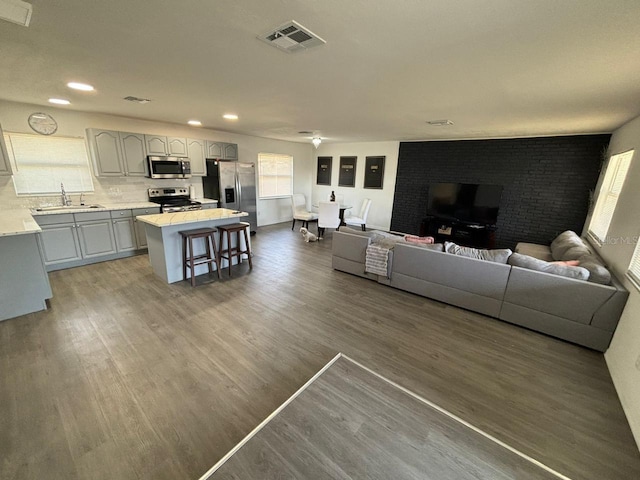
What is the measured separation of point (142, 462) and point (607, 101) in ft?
16.0

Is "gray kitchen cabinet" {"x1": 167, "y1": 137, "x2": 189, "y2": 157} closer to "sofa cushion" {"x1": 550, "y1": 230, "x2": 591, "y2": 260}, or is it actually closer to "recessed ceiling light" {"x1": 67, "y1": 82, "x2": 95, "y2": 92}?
"recessed ceiling light" {"x1": 67, "y1": 82, "x2": 95, "y2": 92}

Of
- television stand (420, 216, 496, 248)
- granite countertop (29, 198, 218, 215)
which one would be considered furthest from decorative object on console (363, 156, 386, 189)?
granite countertop (29, 198, 218, 215)

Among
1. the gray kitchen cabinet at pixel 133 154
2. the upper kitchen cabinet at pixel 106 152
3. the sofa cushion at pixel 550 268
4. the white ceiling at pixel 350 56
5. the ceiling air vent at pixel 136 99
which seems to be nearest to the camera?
the white ceiling at pixel 350 56

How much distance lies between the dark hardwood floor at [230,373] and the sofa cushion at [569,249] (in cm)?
124

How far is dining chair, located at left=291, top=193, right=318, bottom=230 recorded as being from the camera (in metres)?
6.76

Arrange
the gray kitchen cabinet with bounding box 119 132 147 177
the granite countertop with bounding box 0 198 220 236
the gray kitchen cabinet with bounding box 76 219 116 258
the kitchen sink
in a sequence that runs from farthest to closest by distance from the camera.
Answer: the gray kitchen cabinet with bounding box 119 132 147 177 < the gray kitchen cabinet with bounding box 76 219 116 258 < the kitchen sink < the granite countertop with bounding box 0 198 220 236

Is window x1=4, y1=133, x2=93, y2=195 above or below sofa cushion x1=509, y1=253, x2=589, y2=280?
above

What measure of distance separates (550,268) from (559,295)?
0.28m

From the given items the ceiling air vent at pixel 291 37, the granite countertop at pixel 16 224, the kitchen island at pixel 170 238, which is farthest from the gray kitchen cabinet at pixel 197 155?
the ceiling air vent at pixel 291 37

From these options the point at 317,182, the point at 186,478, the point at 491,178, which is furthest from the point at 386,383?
the point at 317,182

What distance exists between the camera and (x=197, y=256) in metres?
4.05

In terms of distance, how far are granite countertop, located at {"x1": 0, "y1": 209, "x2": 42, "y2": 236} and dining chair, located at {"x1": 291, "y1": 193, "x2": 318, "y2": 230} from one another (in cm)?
468

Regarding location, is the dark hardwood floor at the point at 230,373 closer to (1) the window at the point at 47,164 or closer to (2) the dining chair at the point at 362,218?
(1) the window at the point at 47,164

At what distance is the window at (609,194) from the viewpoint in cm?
333
